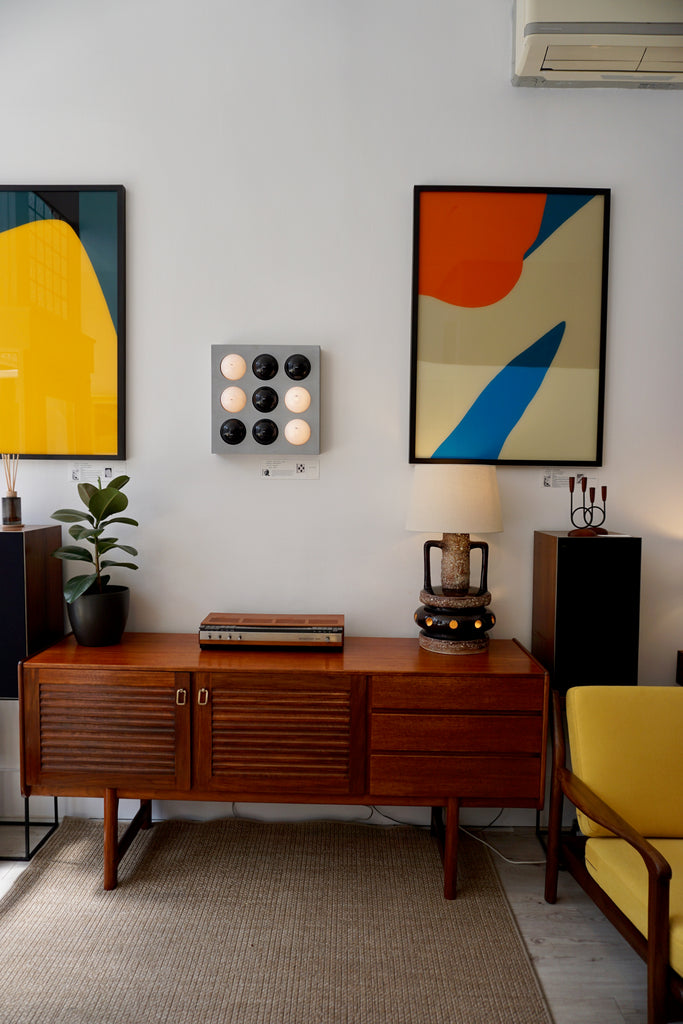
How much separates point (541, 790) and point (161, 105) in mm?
2900

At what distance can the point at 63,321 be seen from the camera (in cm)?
271

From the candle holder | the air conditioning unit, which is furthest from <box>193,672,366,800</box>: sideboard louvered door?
the air conditioning unit

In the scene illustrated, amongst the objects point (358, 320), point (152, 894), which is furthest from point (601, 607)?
point (152, 894)

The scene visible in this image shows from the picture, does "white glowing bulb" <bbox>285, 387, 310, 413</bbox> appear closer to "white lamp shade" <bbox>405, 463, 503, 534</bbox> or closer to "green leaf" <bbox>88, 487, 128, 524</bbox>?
"white lamp shade" <bbox>405, 463, 503, 534</bbox>

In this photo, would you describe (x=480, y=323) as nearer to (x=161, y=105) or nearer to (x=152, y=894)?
(x=161, y=105)

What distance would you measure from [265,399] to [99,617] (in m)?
1.02

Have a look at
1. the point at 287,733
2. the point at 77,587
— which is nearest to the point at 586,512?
the point at 287,733

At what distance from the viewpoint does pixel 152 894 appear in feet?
7.61

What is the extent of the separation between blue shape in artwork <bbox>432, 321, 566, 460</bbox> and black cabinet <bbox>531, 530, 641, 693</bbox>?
515 millimetres

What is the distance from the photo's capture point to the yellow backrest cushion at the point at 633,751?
209 cm

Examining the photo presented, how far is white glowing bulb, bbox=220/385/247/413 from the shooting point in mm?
2648

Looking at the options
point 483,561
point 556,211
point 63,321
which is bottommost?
point 483,561

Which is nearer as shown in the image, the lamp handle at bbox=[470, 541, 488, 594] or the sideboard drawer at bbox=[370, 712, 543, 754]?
the sideboard drawer at bbox=[370, 712, 543, 754]

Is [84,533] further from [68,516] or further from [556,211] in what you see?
[556,211]
